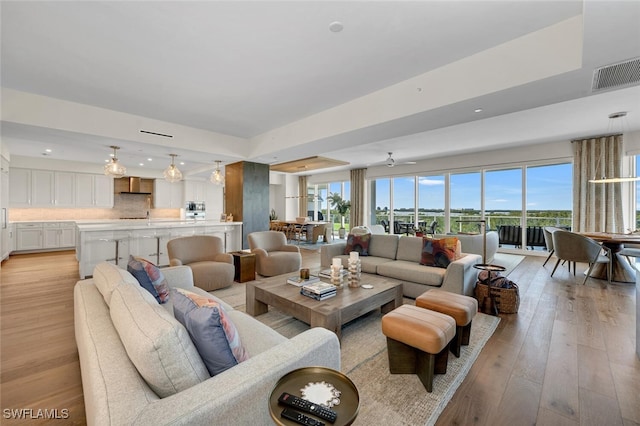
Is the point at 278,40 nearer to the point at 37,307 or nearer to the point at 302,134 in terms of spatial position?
the point at 302,134

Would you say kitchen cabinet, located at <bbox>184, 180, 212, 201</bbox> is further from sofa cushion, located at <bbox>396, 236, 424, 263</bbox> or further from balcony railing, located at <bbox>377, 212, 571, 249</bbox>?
balcony railing, located at <bbox>377, 212, 571, 249</bbox>

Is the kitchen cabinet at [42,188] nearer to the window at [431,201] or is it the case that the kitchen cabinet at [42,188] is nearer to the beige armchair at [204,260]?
the beige armchair at [204,260]

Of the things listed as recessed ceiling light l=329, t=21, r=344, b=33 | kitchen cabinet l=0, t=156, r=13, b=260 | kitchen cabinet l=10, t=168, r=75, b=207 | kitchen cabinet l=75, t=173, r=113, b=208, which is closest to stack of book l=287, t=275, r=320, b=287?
recessed ceiling light l=329, t=21, r=344, b=33

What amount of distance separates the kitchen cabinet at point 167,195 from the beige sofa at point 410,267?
7.77 meters

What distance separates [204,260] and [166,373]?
3.51 metres

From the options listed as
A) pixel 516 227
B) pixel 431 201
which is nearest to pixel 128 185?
pixel 431 201

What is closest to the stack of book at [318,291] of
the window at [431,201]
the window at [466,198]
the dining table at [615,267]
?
the dining table at [615,267]

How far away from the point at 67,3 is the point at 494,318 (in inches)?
199

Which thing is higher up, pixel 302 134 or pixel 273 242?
pixel 302 134

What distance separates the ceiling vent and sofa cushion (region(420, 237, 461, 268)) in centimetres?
219

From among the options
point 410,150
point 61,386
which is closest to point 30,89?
point 61,386

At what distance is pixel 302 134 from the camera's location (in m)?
4.72

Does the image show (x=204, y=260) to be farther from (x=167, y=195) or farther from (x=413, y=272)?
(x=167, y=195)

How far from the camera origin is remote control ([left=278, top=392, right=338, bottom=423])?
906 mm
